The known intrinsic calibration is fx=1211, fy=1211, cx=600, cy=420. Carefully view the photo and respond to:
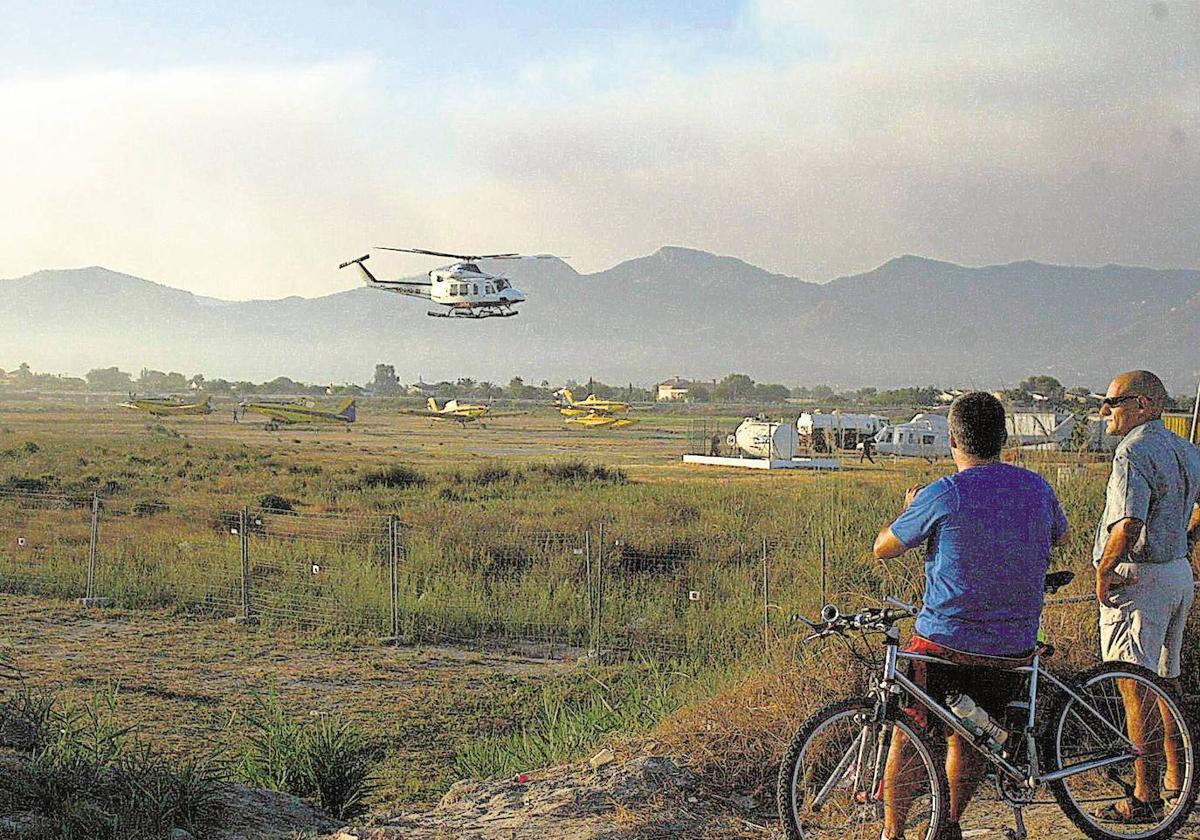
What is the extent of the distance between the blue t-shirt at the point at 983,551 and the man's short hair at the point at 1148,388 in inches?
51.3

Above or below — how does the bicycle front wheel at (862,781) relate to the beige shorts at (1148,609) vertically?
below

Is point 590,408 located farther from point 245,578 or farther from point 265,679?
point 265,679

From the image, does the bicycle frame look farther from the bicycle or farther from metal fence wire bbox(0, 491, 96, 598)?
metal fence wire bbox(0, 491, 96, 598)

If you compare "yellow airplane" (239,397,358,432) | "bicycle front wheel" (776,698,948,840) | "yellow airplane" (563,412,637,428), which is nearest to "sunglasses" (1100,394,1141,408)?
"bicycle front wheel" (776,698,948,840)

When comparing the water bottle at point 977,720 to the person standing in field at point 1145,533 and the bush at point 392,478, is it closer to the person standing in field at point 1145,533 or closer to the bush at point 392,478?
the person standing in field at point 1145,533

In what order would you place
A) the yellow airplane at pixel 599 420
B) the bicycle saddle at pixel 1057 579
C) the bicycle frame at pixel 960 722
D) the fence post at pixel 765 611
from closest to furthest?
the bicycle frame at pixel 960 722, the bicycle saddle at pixel 1057 579, the fence post at pixel 765 611, the yellow airplane at pixel 599 420

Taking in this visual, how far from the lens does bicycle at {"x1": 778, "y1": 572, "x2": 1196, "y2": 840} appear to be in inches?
174

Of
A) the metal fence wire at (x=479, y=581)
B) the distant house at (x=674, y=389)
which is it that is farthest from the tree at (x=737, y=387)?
the metal fence wire at (x=479, y=581)

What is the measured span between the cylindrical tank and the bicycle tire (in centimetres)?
4754

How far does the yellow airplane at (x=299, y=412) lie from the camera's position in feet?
244

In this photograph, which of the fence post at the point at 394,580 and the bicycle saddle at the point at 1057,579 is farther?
the fence post at the point at 394,580

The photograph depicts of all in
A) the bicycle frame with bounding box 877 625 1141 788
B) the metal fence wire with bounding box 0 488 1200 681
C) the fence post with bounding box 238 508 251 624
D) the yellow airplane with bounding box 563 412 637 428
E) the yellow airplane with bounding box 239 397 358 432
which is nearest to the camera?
the bicycle frame with bounding box 877 625 1141 788

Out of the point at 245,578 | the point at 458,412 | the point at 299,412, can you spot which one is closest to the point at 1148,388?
the point at 245,578

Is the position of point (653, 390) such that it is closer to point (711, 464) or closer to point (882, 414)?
point (882, 414)
